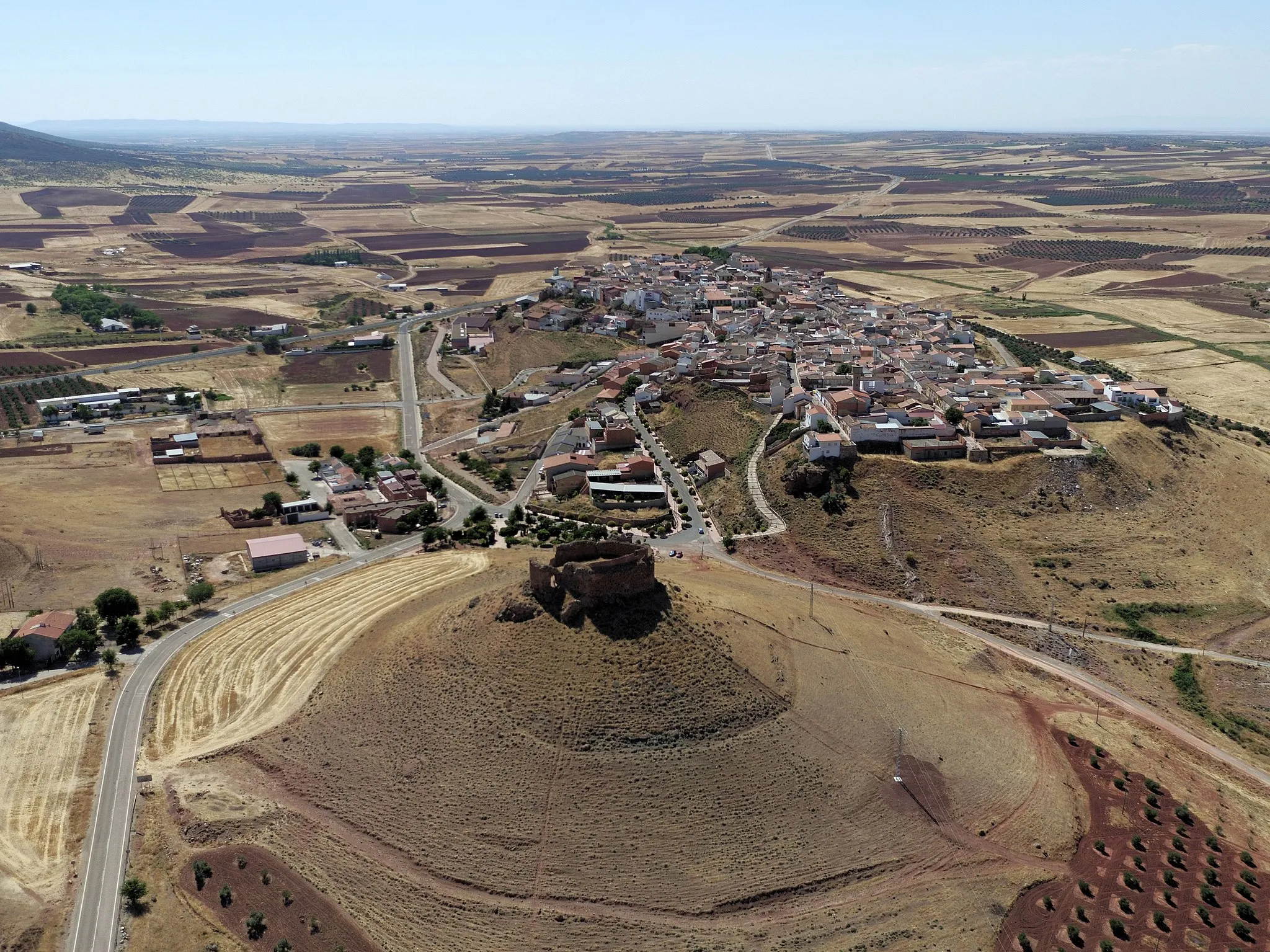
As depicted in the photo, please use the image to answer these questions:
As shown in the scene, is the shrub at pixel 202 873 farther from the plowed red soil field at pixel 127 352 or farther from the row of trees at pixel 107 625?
the plowed red soil field at pixel 127 352

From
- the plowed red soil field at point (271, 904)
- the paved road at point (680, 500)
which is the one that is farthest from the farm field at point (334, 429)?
the plowed red soil field at point (271, 904)

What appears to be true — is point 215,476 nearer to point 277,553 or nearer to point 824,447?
point 277,553

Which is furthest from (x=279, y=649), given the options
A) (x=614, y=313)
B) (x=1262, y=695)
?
(x=614, y=313)

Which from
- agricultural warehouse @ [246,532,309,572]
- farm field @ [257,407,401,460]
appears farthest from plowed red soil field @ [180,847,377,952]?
farm field @ [257,407,401,460]

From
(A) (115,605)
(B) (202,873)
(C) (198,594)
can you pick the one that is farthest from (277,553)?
(B) (202,873)

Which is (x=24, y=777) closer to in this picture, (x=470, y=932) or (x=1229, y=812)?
(x=470, y=932)
